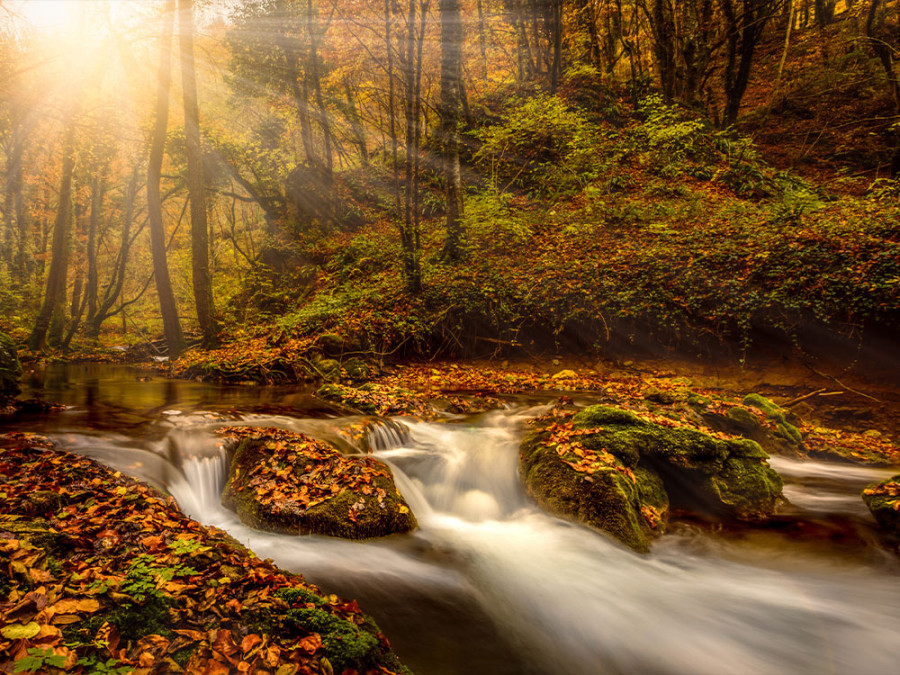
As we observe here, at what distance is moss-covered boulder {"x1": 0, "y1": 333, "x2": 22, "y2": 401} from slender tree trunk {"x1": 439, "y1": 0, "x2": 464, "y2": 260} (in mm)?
10003

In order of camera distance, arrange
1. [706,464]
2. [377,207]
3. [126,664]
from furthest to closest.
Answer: [377,207] → [706,464] → [126,664]

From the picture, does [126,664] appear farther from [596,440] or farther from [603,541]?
[596,440]

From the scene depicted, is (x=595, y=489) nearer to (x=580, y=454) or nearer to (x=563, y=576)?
(x=580, y=454)

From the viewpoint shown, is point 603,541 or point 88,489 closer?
point 88,489

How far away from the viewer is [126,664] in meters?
2.19

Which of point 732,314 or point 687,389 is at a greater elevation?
point 732,314

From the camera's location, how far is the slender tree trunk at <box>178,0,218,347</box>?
12.3 m

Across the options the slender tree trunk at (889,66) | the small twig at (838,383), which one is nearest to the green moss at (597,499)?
the small twig at (838,383)

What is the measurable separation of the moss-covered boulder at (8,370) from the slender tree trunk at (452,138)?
10003mm

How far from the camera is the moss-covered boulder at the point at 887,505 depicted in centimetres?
504

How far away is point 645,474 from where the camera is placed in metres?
5.69

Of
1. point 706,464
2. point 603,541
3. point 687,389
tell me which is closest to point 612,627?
point 603,541

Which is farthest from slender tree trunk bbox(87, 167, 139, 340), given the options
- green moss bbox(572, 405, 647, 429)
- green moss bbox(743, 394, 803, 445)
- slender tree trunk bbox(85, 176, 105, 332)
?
green moss bbox(743, 394, 803, 445)

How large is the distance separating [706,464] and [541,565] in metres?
2.65
